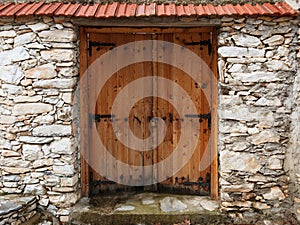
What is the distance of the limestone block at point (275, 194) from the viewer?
3701 mm

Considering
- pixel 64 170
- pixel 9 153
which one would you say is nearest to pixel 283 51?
pixel 64 170

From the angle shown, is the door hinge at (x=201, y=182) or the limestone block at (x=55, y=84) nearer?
the limestone block at (x=55, y=84)

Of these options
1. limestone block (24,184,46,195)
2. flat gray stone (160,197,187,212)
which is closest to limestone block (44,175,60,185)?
limestone block (24,184,46,195)

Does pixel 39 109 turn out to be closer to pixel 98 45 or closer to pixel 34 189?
pixel 34 189

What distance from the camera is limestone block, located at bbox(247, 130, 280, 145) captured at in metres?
3.66

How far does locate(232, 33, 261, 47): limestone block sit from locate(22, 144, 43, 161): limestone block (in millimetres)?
2598

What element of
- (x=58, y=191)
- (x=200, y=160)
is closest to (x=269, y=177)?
(x=200, y=160)

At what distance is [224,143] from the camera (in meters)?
3.72

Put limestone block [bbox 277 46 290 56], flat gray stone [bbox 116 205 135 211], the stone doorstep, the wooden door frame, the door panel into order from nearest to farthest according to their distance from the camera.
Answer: limestone block [bbox 277 46 290 56] → the stone doorstep → flat gray stone [bbox 116 205 135 211] → the wooden door frame → the door panel

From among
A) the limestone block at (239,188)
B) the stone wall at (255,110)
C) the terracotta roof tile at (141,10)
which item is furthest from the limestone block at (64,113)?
the limestone block at (239,188)

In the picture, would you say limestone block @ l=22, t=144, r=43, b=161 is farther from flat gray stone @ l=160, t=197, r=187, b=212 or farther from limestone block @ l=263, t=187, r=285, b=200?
limestone block @ l=263, t=187, r=285, b=200

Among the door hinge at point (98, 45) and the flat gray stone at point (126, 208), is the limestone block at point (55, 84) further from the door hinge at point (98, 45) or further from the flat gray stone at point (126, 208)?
the flat gray stone at point (126, 208)

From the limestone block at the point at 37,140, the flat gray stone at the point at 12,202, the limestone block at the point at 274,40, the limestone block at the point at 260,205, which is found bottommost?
the limestone block at the point at 260,205

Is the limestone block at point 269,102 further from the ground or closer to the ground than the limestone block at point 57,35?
closer to the ground
